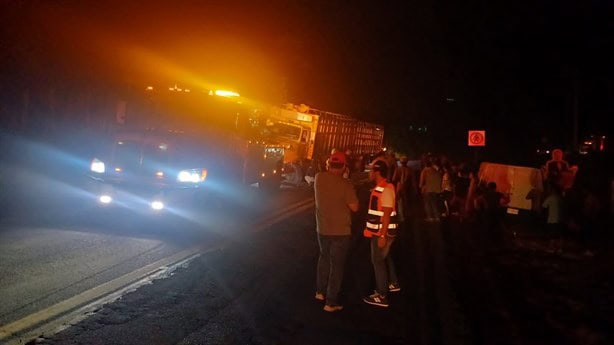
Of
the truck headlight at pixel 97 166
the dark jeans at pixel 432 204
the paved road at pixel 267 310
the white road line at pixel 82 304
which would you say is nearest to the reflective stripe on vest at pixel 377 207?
the paved road at pixel 267 310

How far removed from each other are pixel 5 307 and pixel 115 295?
1.16 meters

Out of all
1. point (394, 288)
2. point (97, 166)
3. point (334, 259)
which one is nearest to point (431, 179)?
point (394, 288)

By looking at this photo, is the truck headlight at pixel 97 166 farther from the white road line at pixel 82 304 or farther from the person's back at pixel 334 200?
the person's back at pixel 334 200

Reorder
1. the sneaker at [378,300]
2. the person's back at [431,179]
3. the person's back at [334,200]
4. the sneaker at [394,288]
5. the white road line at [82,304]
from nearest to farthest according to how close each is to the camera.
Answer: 1. the white road line at [82,304]
2. the person's back at [334,200]
3. the sneaker at [378,300]
4. the sneaker at [394,288]
5. the person's back at [431,179]

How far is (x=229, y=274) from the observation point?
848cm

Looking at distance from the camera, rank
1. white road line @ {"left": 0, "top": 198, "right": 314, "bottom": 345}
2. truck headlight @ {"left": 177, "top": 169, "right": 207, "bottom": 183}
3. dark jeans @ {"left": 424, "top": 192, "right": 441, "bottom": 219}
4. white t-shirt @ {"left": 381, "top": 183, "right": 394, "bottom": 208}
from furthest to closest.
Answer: dark jeans @ {"left": 424, "top": 192, "right": 441, "bottom": 219} → truck headlight @ {"left": 177, "top": 169, "right": 207, "bottom": 183} → white t-shirt @ {"left": 381, "top": 183, "right": 394, "bottom": 208} → white road line @ {"left": 0, "top": 198, "right": 314, "bottom": 345}

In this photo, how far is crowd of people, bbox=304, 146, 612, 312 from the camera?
22.2ft

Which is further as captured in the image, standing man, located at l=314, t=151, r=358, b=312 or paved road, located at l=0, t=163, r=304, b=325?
paved road, located at l=0, t=163, r=304, b=325

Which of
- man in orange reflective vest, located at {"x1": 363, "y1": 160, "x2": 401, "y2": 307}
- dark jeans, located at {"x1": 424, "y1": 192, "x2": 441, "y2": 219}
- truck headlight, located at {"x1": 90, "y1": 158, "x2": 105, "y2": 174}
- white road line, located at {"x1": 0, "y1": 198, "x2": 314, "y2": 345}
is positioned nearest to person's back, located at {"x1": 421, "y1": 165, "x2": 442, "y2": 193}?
dark jeans, located at {"x1": 424, "y1": 192, "x2": 441, "y2": 219}

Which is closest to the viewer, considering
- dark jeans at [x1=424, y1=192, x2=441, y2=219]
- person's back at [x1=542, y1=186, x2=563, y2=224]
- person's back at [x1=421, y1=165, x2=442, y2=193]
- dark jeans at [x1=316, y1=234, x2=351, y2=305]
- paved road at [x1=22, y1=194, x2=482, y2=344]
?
paved road at [x1=22, y1=194, x2=482, y2=344]

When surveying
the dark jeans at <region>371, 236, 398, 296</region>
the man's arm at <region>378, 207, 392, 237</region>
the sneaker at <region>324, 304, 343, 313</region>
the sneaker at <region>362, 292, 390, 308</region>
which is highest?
the man's arm at <region>378, 207, 392, 237</region>

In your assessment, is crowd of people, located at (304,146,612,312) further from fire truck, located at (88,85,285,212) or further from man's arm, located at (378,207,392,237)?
fire truck, located at (88,85,285,212)

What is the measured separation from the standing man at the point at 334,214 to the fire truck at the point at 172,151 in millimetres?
6158

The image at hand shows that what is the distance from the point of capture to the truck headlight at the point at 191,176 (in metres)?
12.4
